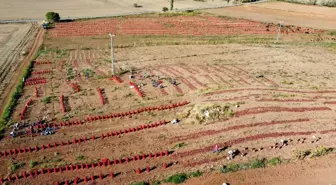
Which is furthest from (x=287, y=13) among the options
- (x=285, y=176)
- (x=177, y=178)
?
(x=177, y=178)

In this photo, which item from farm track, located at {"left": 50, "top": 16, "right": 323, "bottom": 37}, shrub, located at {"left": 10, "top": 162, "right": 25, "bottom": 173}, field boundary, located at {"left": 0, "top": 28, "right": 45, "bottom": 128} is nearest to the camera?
shrub, located at {"left": 10, "top": 162, "right": 25, "bottom": 173}

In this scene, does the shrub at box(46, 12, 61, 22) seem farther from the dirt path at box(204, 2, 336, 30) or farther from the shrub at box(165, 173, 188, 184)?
the shrub at box(165, 173, 188, 184)

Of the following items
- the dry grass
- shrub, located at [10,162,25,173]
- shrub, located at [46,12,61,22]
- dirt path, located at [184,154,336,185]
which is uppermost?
the dry grass

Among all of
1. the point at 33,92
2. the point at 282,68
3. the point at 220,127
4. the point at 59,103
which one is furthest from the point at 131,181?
the point at 282,68

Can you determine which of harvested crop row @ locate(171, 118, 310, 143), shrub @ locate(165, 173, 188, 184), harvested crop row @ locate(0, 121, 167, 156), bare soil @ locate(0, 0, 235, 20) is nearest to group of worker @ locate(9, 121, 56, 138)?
harvested crop row @ locate(0, 121, 167, 156)

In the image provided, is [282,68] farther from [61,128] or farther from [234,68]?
[61,128]

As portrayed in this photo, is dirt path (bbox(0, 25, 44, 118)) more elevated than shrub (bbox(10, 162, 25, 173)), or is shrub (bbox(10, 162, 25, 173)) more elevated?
dirt path (bbox(0, 25, 44, 118))
